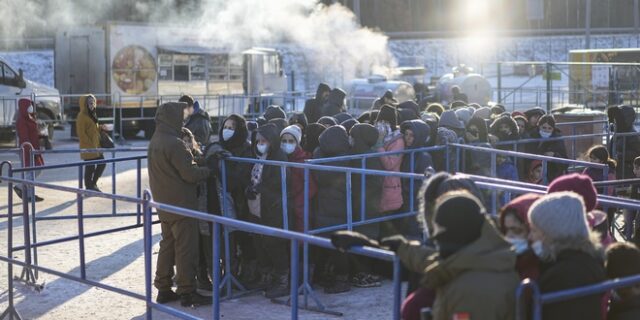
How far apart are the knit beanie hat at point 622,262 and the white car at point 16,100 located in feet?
60.0

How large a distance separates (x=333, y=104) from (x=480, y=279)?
33.5 ft

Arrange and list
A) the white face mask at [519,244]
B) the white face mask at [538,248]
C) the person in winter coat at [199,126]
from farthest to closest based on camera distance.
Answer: the person in winter coat at [199,126]
the white face mask at [519,244]
the white face mask at [538,248]

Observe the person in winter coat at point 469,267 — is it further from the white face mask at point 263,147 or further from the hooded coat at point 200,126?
the hooded coat at point 200,126

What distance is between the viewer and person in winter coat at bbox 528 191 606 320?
4047 mm

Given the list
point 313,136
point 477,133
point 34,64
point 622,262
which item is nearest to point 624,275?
point 622,262

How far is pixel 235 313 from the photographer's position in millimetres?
8141

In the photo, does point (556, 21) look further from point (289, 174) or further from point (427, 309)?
point (427, 309)

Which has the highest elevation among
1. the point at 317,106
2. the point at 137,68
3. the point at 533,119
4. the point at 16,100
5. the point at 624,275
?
the point at 137,68

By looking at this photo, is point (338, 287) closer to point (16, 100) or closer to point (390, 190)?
point (390, 190)

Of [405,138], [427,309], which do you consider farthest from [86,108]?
[427,309]

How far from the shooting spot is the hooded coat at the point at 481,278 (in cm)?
391

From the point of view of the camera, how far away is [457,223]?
4.01m

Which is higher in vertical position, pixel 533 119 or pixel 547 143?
pixel 533 119

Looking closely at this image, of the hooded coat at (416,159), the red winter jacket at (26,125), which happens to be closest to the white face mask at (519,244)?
the hooded coat at (416,159)
